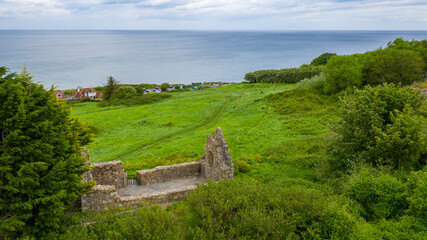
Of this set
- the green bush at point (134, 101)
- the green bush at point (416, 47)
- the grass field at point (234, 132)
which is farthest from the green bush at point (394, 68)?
the green bush at point (134, 101)

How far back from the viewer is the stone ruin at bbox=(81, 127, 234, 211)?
651 inches

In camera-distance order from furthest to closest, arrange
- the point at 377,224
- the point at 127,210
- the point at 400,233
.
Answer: the point at 127,210
the point at 377,224
the point at 400,233

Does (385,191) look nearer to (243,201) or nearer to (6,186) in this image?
(243,201)

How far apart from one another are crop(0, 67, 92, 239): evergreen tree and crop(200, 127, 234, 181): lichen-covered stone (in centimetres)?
881

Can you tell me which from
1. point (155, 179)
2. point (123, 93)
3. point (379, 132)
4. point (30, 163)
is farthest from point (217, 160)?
point (123, 93)

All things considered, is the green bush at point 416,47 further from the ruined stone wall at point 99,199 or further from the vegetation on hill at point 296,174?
the ruined stone wall at point 99,199

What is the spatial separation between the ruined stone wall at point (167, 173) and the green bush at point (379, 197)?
11.2 metres

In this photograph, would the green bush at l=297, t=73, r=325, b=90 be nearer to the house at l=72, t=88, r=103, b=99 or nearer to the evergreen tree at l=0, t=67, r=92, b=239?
the evergreen tree at l=0, t=67, r=92, b=239

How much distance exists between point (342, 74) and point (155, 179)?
3405 cm

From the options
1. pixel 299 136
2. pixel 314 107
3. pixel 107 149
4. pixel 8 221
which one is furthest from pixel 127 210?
pixel 314 107

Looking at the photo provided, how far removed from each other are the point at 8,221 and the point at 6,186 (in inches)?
52.9

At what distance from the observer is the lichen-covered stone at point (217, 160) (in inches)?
748

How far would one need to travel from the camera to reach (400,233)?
40.7 ft

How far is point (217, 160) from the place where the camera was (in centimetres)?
1961
